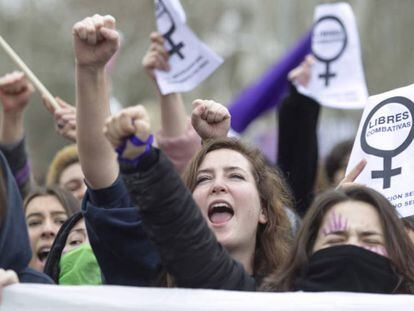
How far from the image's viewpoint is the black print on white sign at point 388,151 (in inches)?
229

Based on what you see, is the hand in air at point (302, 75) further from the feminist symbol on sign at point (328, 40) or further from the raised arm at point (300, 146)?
the raised arm at point (300, 146)

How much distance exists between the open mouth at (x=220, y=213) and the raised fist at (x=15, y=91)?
1824mm

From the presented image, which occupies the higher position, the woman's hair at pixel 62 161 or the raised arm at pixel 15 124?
the raised arm at pixel 15 124

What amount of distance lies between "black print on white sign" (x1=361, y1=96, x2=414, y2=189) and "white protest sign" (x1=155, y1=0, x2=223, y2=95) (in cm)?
174

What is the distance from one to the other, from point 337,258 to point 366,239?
0.55 ft

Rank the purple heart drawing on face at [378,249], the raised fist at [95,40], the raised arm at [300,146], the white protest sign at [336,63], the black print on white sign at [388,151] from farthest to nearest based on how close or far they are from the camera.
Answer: the white protest sign at [336,63], the raised arm at [300,146], the black print on white sign at [388,151], the raised fist at [95,40], the purple heart drawing on face at [378,249]

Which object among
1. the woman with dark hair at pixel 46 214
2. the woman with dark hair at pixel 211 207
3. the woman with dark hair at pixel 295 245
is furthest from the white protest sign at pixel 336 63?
the woman with dark hair at pixel 295 245

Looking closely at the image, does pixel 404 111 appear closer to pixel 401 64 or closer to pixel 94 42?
pixel 94 42

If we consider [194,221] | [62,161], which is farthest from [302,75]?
[194,221]

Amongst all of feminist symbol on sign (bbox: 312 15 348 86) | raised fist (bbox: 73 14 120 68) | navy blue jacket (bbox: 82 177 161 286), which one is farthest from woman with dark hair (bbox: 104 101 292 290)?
feminist symbol on sign (bbox: 312 15 348 86)

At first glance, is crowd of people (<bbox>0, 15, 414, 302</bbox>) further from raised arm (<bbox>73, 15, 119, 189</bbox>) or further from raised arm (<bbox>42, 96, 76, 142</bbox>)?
raised arm (<bbox>42, 96, 76, 142</bbox>)

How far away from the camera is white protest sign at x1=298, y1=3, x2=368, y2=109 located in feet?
27.2

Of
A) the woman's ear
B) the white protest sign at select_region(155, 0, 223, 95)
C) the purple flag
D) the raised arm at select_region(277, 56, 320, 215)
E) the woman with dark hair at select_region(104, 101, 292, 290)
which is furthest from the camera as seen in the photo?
the purple flag

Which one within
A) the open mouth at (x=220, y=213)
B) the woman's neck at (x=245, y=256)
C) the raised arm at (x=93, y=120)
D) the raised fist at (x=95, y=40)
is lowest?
the woman's neck at (x=245, y=256)
